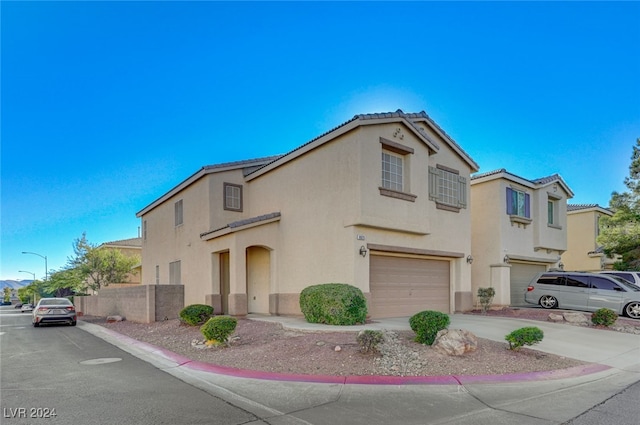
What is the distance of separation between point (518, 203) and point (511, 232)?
5.36ft

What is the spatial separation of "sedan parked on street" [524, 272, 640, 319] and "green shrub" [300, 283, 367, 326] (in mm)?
10349

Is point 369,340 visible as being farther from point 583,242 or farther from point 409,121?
point 583,242

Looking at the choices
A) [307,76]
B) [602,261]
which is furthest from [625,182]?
[307,76]

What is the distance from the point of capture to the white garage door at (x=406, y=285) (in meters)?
15.0

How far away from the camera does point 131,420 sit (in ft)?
18.1

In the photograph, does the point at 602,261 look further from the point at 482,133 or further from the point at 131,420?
the point at 131,420

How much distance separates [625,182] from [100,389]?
26004mm

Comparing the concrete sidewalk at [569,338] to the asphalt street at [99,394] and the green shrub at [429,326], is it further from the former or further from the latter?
the asphalt street at [99,394]

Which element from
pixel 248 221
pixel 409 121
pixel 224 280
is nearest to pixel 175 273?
pixel 224 280

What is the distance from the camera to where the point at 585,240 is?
1132 inches

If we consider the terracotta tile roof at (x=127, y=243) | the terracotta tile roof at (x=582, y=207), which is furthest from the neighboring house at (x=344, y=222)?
the terracotta tile roof at (x=127, y=243)

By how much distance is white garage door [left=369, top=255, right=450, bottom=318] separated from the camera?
49.2 ft

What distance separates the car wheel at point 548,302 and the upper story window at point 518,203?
4328 mm

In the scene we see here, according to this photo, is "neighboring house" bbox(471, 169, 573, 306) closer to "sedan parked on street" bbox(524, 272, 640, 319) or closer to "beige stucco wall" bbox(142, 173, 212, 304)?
"sedan parked on street" bbox(524, 272, 640, 319)
